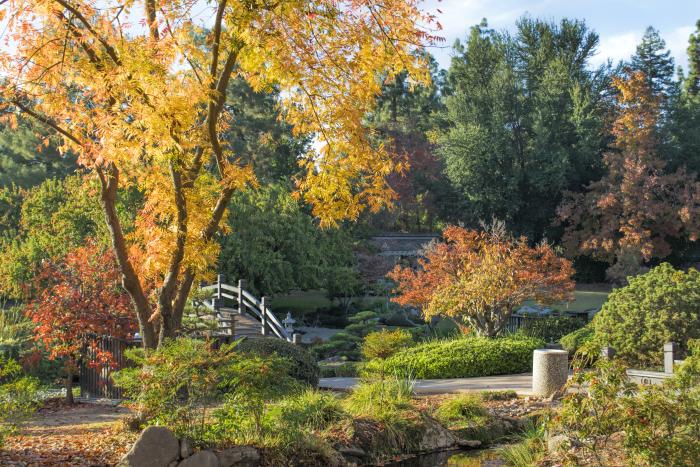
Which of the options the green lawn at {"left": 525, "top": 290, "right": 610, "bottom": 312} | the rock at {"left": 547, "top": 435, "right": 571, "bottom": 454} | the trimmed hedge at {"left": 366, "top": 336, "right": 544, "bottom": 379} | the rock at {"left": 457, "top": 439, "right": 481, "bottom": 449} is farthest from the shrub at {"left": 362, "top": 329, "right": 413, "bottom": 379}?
the green lawn at {"left": 525, "top": 290, "right": 610, "bottom": 312}

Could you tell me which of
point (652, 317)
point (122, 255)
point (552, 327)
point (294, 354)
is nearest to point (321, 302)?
point (552, 327)

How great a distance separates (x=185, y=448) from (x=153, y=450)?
33 centimetres

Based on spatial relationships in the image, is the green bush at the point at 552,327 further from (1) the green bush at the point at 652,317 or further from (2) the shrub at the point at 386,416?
(2) the shrub at the point at 386,416

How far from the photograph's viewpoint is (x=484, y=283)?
17422 millimetres

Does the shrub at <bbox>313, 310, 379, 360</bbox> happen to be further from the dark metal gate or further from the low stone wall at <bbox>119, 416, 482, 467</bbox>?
the low stone wall at <bbox>119, 416, 482, 467</bbox>

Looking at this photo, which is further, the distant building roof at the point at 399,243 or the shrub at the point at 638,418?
the distant building roof at the point at 399,243

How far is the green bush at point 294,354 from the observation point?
1245cm

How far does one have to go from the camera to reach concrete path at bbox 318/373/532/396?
519 inches

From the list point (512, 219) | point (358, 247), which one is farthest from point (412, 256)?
point (512, 219)

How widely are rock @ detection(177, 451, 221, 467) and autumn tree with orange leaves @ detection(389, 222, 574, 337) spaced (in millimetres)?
10672

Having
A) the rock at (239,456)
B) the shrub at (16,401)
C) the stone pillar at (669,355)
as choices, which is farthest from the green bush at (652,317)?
the shrub at (16,401)

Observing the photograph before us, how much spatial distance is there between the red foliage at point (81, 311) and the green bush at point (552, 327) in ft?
38.4

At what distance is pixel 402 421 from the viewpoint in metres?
9.95

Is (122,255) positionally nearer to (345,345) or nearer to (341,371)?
(341,371)
